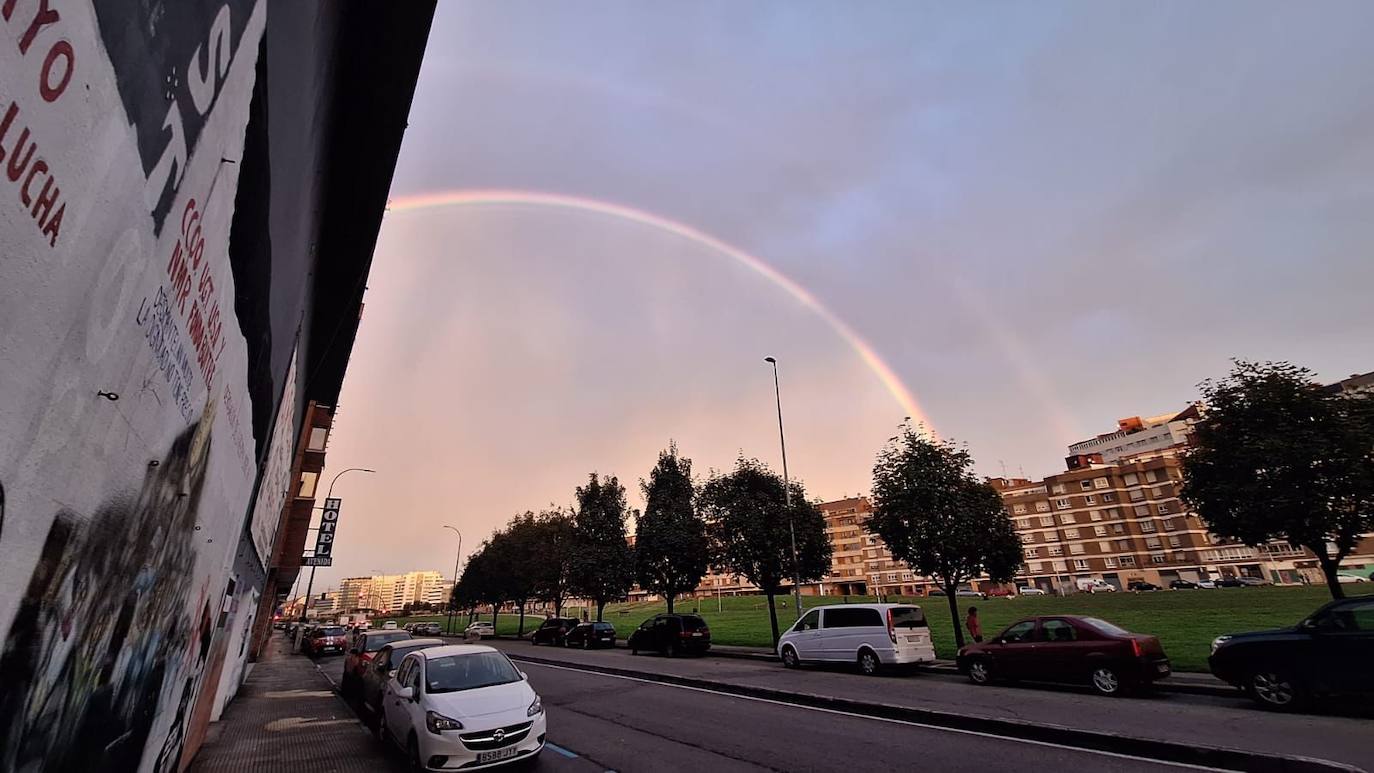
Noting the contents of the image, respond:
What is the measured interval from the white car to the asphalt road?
161 cm

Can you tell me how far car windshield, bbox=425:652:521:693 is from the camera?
805cm

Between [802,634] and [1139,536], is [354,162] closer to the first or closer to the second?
[802,634]

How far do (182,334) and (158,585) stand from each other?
251 cm

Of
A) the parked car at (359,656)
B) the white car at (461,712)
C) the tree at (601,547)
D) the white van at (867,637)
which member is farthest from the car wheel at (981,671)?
the tree at (601,547)

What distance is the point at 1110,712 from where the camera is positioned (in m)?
9.28

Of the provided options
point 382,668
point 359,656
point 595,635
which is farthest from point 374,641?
point 595,635

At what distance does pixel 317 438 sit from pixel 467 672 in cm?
2220

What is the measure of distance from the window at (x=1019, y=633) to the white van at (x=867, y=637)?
280cm

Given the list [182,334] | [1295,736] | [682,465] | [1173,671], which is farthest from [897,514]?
[182,334]

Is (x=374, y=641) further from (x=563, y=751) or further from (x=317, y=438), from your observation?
(x=317, y=438)

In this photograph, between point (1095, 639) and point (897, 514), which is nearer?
point (1095, 639)

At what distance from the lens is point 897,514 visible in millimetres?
18719

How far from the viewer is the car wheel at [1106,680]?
10.8m

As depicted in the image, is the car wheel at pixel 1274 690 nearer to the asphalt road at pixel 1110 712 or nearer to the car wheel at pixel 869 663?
the asphalt road at pixel 1110 712
